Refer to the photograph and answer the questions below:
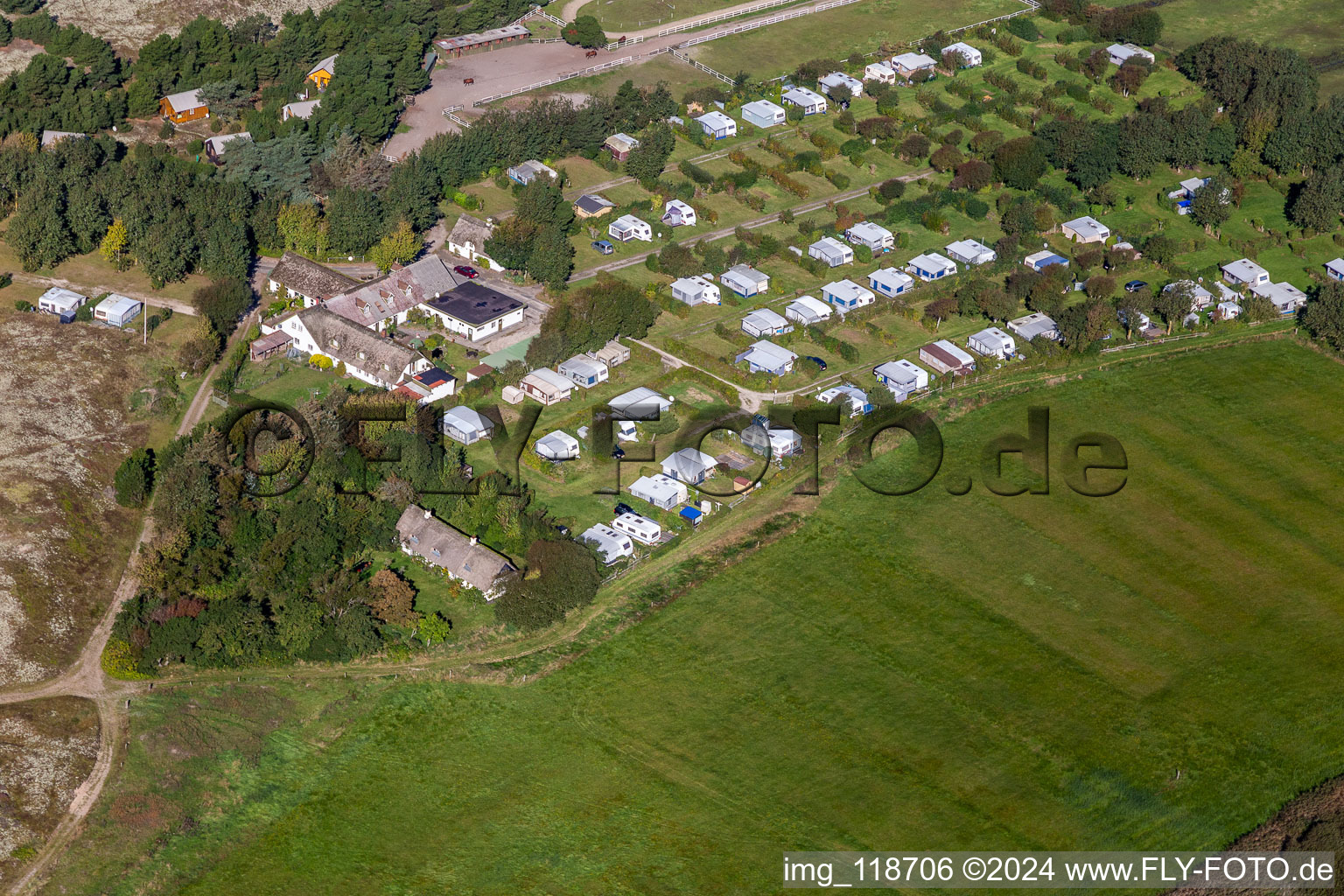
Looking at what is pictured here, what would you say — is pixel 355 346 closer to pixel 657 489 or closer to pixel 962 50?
pixel 657 489

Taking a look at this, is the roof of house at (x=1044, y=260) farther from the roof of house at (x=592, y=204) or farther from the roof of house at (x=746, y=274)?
the roof of house at (x=592, y=204)

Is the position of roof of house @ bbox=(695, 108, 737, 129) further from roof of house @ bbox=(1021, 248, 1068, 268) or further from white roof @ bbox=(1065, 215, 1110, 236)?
→ white roof @ bbox=(1065, 215, 1110, 236)

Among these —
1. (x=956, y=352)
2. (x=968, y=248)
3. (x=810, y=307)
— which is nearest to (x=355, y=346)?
(x=810, y=307)

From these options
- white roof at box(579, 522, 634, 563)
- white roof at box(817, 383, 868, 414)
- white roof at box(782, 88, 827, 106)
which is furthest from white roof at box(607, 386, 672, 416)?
white roof at box(782, 88, 827, 106)

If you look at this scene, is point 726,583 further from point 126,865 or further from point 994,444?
point 126,865

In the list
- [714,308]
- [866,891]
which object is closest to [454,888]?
[866,891]

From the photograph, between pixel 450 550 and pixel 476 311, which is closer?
pixel 450 550
